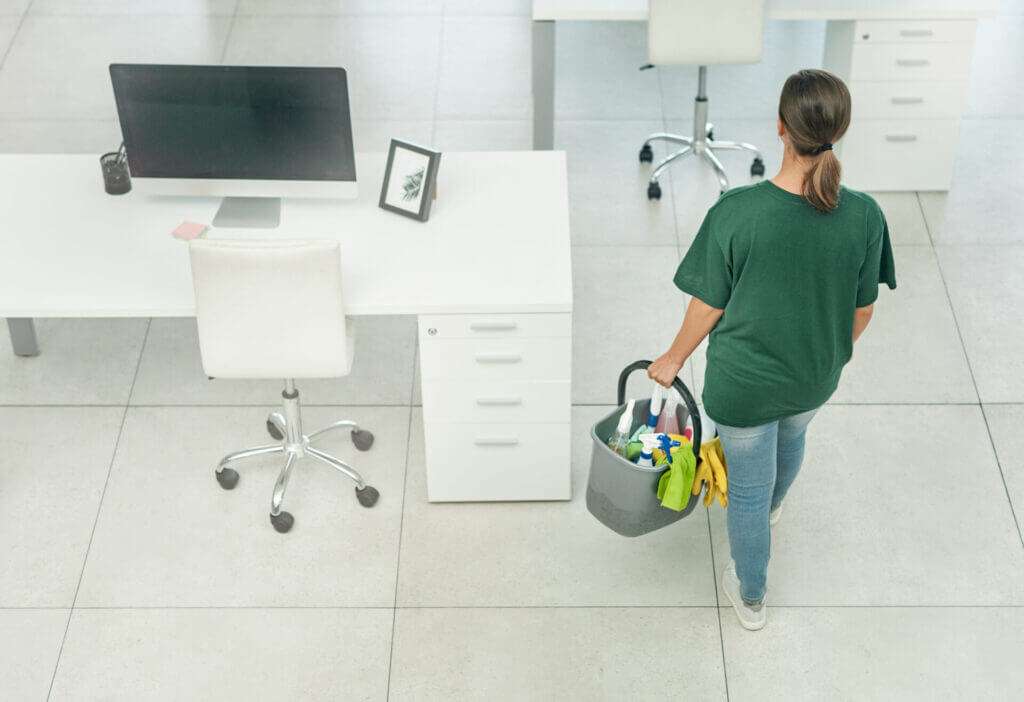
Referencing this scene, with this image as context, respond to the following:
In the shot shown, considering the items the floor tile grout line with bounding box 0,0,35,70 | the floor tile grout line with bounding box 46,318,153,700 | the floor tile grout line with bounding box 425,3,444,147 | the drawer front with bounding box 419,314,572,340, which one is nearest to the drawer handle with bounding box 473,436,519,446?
the drawer front with bounding box 419,314,572,340

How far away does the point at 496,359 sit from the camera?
12.2 feet

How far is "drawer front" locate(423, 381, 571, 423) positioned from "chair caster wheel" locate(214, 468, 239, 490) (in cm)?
64

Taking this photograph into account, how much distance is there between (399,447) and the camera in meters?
4.22

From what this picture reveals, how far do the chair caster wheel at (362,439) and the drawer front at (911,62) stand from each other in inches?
91.3

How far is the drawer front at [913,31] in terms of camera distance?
5016 millimetres

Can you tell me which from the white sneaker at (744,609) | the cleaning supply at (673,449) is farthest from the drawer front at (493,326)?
the white sneaker at (744,609)

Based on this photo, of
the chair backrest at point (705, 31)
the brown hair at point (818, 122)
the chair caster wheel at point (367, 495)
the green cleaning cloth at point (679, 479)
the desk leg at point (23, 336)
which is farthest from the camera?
the chair backrest at point (705, 31)

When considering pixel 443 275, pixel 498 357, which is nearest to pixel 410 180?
pixel 443 275

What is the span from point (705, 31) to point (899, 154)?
959mm

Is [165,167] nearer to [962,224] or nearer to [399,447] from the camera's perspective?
[399,447]

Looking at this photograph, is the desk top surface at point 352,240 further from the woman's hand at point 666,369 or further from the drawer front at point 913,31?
the drawer front at point 913,31

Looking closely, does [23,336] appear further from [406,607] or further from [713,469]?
[713,469]

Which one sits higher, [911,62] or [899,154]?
[911,62]

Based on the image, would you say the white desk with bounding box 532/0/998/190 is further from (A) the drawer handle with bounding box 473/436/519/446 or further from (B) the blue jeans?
(B) the blue jeans
